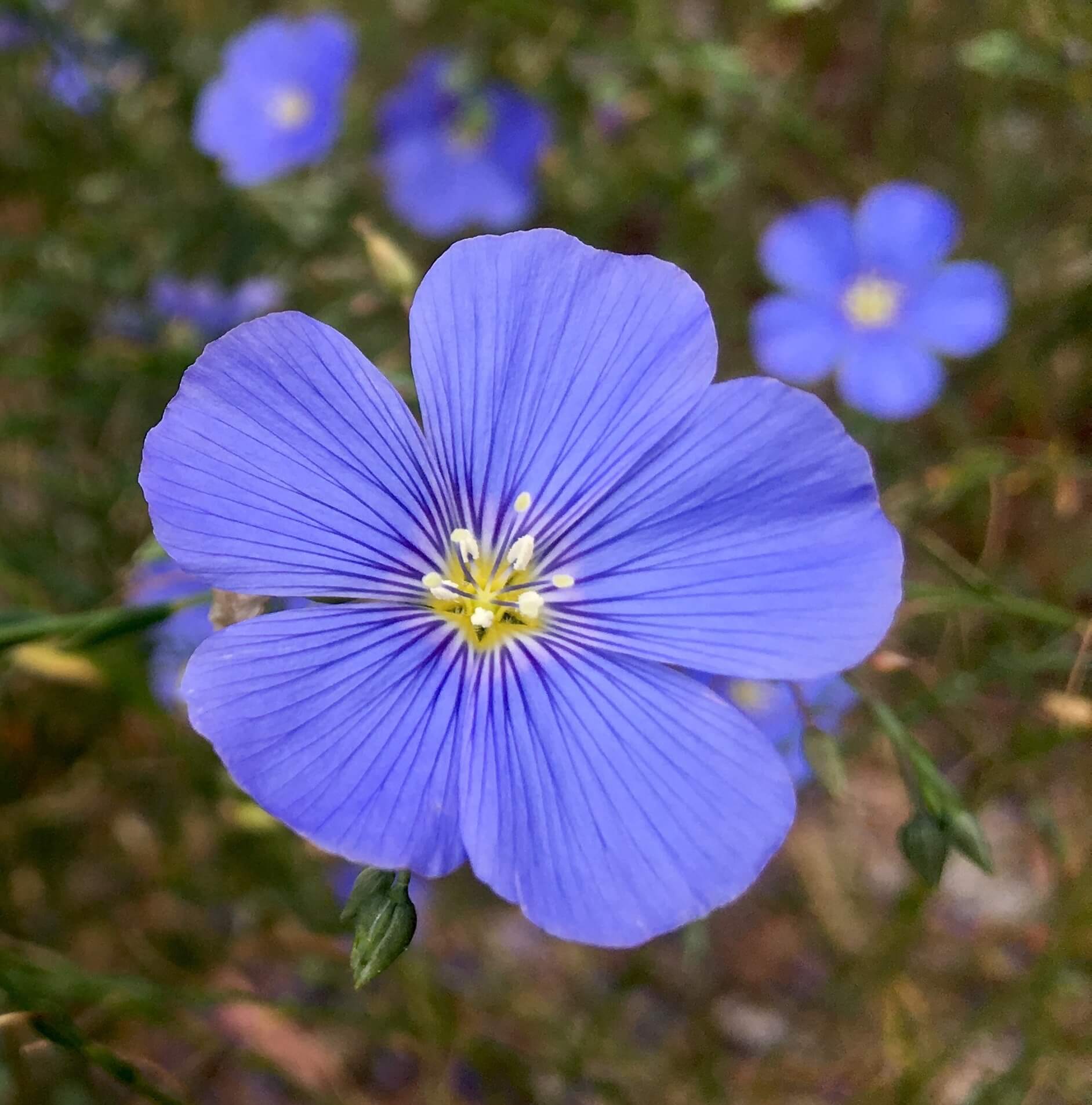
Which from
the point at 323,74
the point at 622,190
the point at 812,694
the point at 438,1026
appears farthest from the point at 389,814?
the point at 323,74

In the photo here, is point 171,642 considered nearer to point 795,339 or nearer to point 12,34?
point 795,339

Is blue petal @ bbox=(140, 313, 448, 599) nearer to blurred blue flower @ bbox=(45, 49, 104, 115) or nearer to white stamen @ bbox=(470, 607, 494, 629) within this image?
white stamen @ bbox=(470, 607, 494, 629)

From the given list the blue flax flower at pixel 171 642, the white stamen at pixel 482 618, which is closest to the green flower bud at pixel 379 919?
the white stamen at pixel 482 618

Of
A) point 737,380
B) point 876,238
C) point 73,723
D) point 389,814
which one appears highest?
point 737,380

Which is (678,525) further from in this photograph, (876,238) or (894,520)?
(876,238)

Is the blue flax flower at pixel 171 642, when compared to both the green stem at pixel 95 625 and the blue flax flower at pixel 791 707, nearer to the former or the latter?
the green stem at pixel 95 625

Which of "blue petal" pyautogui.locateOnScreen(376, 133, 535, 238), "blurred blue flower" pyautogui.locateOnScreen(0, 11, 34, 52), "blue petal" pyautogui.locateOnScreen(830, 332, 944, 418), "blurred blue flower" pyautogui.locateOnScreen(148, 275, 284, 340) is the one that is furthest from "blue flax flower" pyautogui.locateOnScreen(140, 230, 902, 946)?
"blurred blue flower" pyautogui.locateOnScreen(0, 11, 34, 52)

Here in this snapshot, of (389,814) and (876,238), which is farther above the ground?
(389,814)
